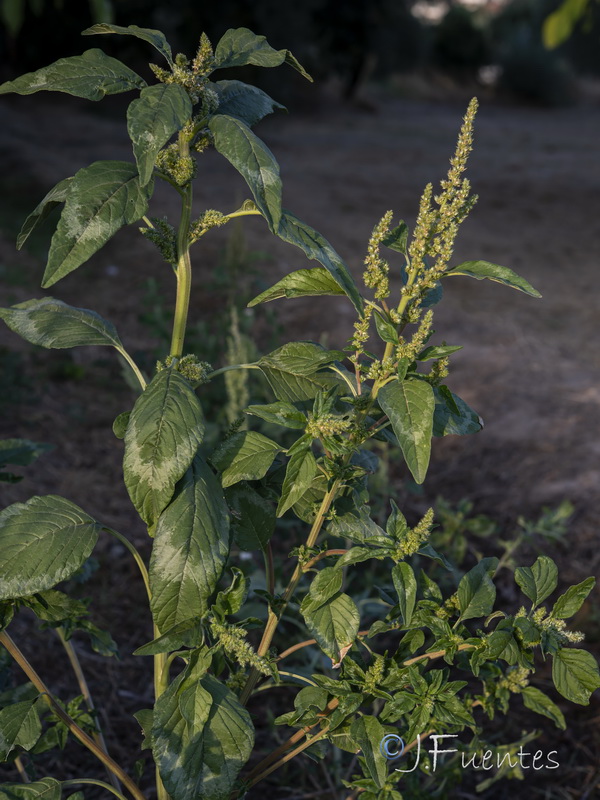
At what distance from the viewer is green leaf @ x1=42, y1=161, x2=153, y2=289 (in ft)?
3.12

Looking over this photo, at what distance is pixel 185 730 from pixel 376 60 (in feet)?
63.0

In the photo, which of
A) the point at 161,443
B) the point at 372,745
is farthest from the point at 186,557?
the point at 372,745

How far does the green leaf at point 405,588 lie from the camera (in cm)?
104

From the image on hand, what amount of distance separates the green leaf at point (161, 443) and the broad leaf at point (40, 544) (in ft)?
0.46

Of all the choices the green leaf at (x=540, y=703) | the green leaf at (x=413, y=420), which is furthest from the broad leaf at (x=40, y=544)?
the green leaf at (x=540, y=703)

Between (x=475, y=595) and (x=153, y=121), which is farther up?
(x=153, y=121)

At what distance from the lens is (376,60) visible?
18.2 metres

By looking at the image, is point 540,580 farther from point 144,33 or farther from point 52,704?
point 144,33

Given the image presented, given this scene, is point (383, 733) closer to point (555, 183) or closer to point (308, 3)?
point (555, 183)

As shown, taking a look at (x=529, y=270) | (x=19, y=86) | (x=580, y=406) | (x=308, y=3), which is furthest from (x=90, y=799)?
(x=308, y=3)

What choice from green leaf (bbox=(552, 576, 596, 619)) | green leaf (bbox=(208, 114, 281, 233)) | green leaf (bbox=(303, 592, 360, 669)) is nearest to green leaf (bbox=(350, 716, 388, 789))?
green leaf (bbox=(303, 592, 360, 669))

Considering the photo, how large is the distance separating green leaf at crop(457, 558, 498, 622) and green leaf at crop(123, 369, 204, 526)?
458mm

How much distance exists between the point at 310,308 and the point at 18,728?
364 centimetres

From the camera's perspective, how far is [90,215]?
96 centimetres
